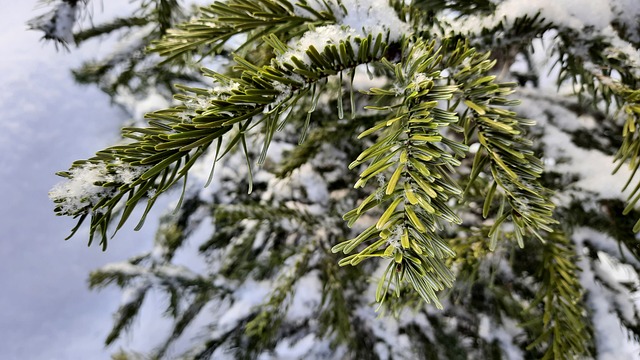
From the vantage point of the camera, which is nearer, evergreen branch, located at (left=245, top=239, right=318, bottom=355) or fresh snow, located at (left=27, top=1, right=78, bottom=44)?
fresh snow, located at (left=27, top=1, right=78, bottom=44)

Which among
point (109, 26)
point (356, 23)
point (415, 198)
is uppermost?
point (109, 26)

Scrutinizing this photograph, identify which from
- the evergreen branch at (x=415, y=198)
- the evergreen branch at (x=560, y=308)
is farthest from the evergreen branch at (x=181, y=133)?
the evergreen branch at (x=560, y=308)

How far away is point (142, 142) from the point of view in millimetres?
481

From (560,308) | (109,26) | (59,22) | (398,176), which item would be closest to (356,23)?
(398,176)

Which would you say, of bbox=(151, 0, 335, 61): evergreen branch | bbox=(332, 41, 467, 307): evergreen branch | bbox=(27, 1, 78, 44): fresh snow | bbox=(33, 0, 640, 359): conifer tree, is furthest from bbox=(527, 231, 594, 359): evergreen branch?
bbox=(27, 1, 78, 44): fresh snow

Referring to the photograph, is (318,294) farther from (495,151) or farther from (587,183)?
(495,151)

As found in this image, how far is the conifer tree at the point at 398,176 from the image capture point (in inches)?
18.4

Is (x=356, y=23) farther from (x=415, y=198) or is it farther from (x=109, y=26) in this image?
(x=109, y=26)

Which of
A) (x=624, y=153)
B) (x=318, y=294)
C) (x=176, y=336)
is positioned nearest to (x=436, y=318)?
(x=318, y=294)

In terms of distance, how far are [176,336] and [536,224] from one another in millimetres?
1797

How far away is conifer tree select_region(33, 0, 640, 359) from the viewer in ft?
1.53

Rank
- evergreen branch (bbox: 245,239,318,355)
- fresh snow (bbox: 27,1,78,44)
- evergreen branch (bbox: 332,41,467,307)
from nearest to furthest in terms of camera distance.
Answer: evergreen branch (bbox: 332,41,467,307)
fresh snow (bbox: 27,1,78,44)
evergreen branch (bbox: 245,239,318,355)

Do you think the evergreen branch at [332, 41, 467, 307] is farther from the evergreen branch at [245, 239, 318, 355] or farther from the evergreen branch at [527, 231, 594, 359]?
the evergreen branch at [245, 239, 318, 355]

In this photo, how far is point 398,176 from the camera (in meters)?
0.42
